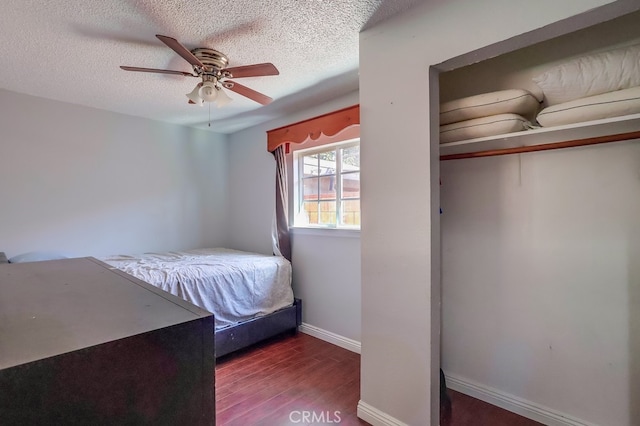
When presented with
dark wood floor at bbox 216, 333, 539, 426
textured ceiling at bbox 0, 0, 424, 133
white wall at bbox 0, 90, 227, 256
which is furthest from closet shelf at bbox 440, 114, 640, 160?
white wall at bbox 0, 90, 227, 256

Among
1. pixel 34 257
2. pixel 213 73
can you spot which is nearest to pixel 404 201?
pixel 213 73

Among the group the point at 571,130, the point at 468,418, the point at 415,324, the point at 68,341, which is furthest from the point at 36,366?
the point at 468,418

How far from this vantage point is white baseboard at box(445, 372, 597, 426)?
1665 mm

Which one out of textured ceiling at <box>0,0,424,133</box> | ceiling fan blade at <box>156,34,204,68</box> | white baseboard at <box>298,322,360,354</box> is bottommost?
white baseboard at <box>298,322,360,354</box>

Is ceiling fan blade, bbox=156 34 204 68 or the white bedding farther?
the white bedding

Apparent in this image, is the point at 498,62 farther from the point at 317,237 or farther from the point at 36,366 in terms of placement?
the point at 36,366

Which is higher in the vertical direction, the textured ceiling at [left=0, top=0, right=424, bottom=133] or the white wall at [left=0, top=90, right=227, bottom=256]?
the textured ceiling at [left=0, top=0, right=424, bottom=133]

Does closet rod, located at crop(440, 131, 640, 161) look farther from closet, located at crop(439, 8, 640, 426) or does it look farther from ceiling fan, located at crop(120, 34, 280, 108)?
ceiling fan, located at crop(120, 34, 280, 108)

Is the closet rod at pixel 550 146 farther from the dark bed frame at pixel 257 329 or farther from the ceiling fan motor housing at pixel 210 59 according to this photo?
the dark bed frame at pixel 257 329

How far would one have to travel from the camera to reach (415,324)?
5.08 ft

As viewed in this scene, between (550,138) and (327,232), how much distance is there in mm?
1834

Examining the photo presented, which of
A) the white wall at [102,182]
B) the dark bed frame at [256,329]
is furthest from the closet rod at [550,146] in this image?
the white wall at [102,182]

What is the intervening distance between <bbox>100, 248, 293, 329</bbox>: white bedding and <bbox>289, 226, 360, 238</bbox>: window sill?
33 centimetres

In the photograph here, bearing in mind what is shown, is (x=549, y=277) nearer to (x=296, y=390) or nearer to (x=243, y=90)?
(x=296, y=390)
